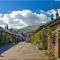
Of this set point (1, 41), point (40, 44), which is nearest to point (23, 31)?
point (1, 41)

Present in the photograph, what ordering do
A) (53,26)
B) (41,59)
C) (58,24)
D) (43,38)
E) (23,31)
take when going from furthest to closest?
(23,31) → (43,38) → (53,26) → (58,24) → (41,59)

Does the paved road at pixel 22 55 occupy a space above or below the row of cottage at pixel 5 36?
below

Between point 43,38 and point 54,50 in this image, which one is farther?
point 43,38

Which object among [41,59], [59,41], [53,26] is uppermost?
[53,26]

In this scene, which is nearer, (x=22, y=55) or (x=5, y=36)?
(x=22, y=55)

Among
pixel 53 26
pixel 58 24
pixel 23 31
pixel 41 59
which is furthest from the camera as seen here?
pixel 23 31

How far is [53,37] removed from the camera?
885 inches

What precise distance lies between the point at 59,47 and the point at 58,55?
817 millimetres

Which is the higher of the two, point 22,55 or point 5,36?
point 5,36

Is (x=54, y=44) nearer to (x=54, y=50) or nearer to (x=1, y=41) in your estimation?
(x=54, y=50)

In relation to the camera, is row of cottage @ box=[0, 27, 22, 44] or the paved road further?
row of cottage @ box=[0, 27, 22, 44]

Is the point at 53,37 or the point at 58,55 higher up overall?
the point at 53,37

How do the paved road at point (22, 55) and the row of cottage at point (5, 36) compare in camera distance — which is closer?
the paved road at point (22, 55)

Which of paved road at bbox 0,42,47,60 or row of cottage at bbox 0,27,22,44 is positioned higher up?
row of cottage at bbox 0,27,22,44
